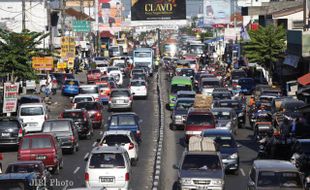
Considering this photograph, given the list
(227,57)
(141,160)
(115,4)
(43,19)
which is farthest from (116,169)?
(115,4)

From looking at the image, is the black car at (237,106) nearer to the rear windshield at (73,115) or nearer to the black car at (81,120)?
the black car at (81,120)

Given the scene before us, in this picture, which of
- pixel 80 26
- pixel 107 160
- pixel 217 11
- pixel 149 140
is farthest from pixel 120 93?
pixel 217 11

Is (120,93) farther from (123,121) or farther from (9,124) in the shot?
(9,124)

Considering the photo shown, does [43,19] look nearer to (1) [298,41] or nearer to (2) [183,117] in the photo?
(1) [298,41]

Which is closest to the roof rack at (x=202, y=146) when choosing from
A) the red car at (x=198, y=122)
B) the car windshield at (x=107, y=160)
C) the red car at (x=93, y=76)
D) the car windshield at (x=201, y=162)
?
the car windshield at (x=201, y=162)

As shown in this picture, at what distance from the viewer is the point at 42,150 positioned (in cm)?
3325

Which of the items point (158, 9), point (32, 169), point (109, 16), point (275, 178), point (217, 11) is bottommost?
point (32, 169)

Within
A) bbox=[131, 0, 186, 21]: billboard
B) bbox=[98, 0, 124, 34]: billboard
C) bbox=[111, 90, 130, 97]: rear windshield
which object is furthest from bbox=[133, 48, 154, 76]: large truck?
bbox=[98, 0, 124, 34]: billboard

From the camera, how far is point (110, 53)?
14775 cm

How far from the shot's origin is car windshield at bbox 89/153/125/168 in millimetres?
27141

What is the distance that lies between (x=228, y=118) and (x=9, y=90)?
41.4 feet

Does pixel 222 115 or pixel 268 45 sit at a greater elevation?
pixel 268 45

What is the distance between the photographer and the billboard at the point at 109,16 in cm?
17944

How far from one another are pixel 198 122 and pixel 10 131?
8.77 metres
